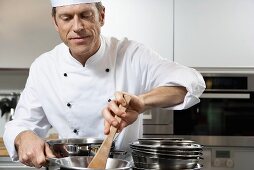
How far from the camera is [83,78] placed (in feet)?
4.53

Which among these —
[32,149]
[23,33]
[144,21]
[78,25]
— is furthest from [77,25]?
[23,33]

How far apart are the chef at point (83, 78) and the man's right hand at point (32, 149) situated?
15 millimetres

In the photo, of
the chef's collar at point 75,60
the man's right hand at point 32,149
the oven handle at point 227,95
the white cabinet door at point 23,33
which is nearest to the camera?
the man's right hand at point 32,149

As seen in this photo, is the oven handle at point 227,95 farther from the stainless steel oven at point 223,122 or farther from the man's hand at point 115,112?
the man's hand at point 115,112

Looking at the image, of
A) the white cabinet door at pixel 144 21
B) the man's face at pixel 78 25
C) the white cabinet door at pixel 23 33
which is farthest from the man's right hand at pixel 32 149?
the white cabinet door at pixel 23 33

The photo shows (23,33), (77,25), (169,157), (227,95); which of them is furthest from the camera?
(23,33)

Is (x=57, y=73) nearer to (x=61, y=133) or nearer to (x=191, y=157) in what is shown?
(x=61, y=133)

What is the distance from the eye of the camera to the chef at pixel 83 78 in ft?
3.93

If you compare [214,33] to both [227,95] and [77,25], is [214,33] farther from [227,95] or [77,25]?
[77,25]

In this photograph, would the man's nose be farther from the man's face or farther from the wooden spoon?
the wooden spoon

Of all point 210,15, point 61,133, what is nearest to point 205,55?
point 210,15

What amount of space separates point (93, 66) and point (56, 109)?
21cm

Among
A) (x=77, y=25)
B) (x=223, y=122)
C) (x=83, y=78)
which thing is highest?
(x=77, y=25)

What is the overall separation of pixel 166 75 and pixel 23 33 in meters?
1.56
